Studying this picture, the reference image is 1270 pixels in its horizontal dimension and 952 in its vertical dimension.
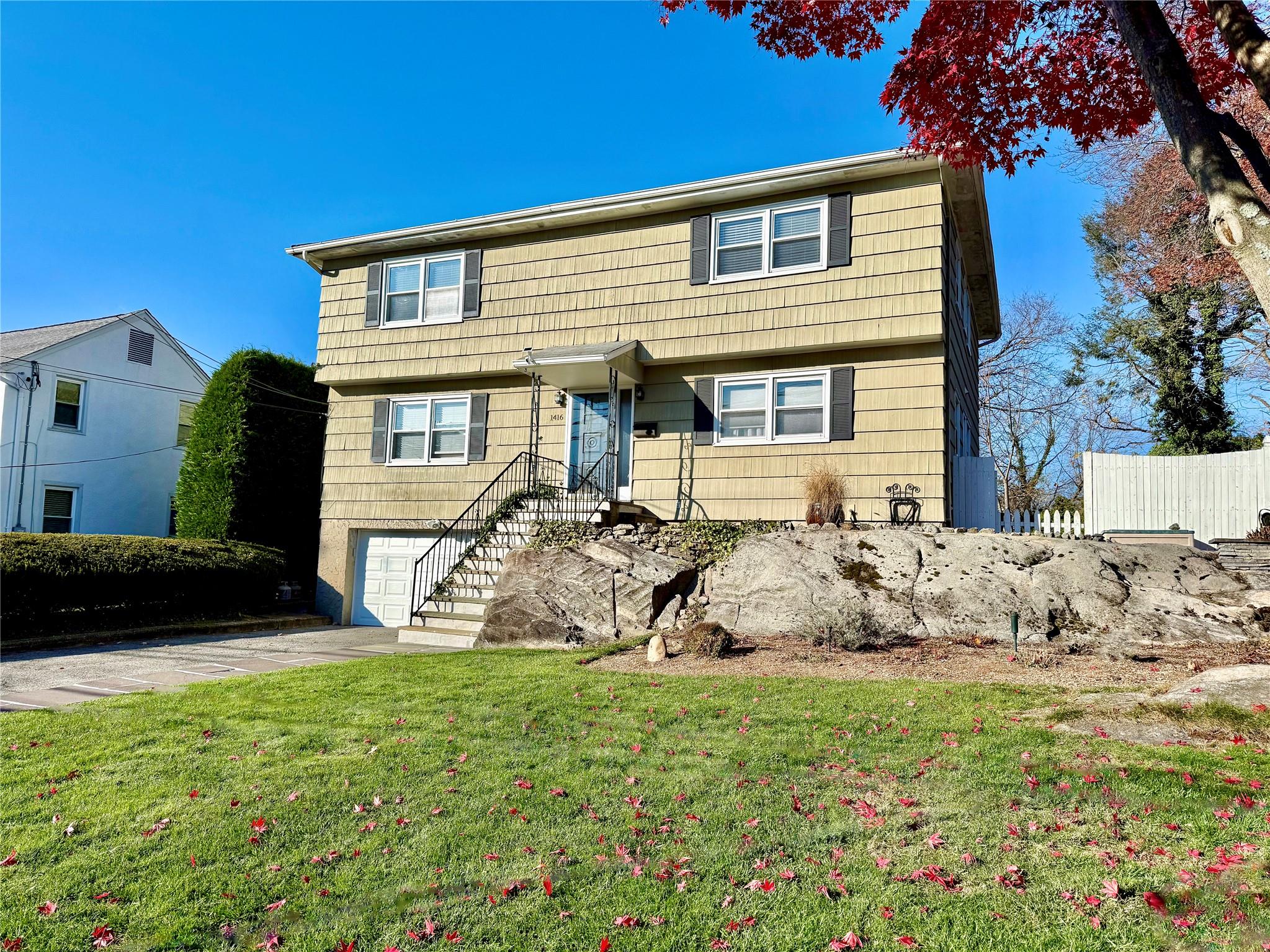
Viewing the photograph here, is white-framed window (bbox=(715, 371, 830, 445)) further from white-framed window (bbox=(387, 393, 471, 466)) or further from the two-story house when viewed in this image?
white-framed window (bbox=(387, 393, 471, 466))

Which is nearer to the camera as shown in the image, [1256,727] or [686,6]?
[1256,727]

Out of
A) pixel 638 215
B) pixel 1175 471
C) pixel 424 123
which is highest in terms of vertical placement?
pixel 424 123

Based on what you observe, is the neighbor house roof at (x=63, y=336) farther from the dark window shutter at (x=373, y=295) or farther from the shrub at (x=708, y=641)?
the shrub at (x=708, y=641)

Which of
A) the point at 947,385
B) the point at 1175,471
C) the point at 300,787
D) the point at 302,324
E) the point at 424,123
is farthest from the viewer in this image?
the point at 302,324

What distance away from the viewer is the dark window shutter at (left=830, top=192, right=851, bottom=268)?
1145 centimetres

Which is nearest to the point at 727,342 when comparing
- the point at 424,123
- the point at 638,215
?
the point at 638,215

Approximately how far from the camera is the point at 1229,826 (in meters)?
3.59

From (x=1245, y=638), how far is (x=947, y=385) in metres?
5.05

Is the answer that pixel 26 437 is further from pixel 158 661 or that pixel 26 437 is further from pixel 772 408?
pixel 772 408

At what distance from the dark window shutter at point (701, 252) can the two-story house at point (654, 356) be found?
0.10 feet

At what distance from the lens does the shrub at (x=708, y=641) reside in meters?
8.04

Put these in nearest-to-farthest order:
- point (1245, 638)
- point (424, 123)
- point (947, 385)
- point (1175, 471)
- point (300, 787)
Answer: point (300, 787)
point (1245, 638)
point (947, 385)
point (1175, 471)
point (424, 123)

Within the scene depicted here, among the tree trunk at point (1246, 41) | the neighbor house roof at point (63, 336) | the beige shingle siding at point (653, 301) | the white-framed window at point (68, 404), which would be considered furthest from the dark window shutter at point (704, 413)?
the white-framed window at point (68, 404)

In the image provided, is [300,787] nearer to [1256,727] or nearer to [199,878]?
[199,878]
